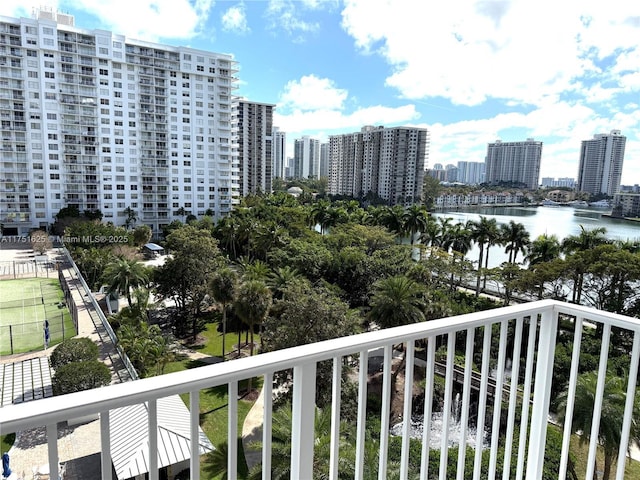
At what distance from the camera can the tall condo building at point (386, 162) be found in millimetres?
62969

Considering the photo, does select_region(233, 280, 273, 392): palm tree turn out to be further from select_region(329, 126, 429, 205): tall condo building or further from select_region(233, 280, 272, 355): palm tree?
select_region(329, 126, 429, 205): tall condo building

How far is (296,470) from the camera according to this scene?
1207 mm

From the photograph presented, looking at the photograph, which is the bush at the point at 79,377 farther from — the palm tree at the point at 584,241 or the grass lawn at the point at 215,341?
the palm tree at the point at 584,241

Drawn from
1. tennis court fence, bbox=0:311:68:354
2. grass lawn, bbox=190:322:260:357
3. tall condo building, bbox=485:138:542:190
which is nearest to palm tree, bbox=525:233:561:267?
grass lawn, bbox=190:322:260:357

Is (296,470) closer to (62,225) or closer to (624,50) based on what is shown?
(624,50)

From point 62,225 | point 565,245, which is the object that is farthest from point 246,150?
point 565,245

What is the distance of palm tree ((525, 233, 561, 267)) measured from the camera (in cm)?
2077

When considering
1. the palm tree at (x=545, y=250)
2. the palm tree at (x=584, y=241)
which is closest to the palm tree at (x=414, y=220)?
the palm tree at (x=545, y=250)

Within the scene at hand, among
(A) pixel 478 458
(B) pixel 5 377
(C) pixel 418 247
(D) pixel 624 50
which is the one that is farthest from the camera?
(C) pixel 418 247

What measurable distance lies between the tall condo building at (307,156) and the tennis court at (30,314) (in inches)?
4082

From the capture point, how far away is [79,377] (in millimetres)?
9711

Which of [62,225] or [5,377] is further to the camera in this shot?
[62,225]

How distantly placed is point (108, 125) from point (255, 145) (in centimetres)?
2844

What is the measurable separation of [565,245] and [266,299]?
14975 millimetres
